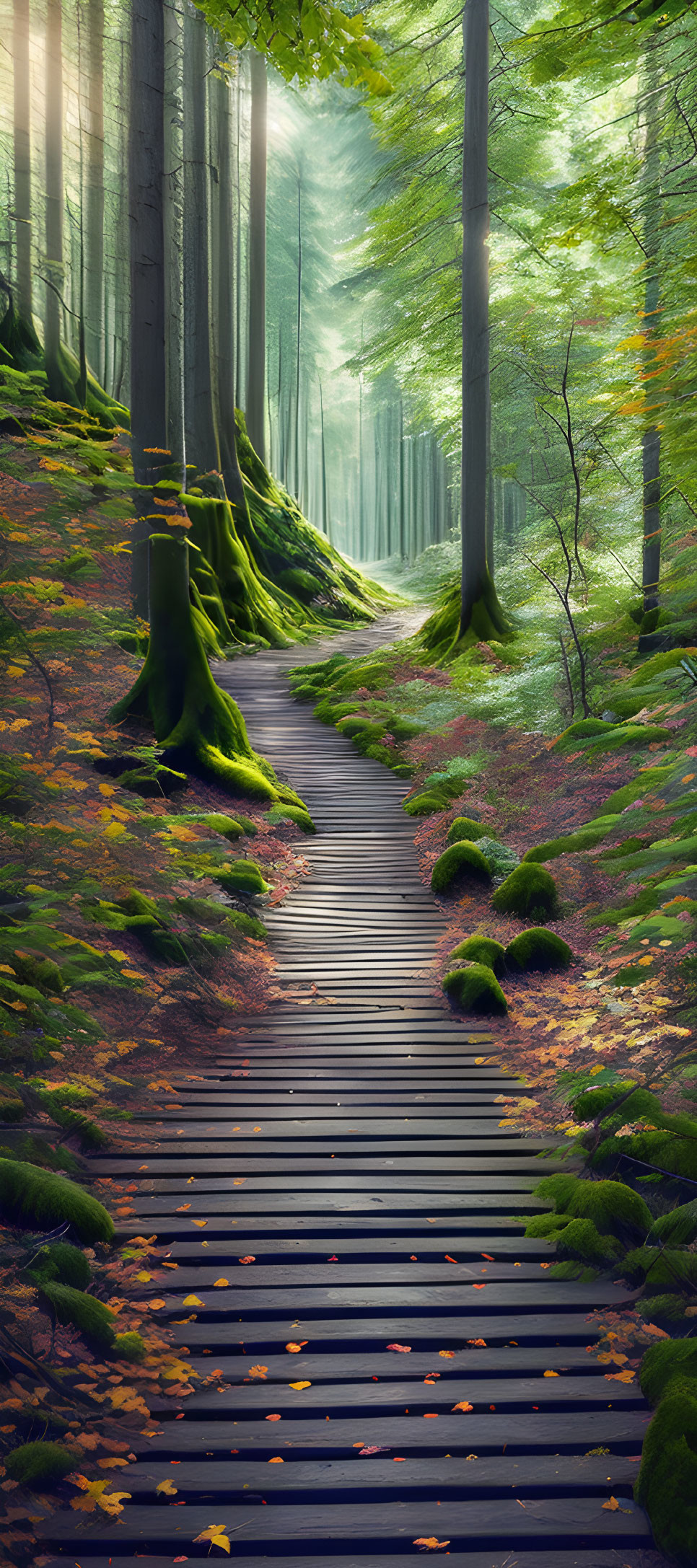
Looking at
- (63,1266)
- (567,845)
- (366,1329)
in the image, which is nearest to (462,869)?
(567,845)

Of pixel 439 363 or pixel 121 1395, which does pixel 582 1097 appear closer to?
pixel 121 1395

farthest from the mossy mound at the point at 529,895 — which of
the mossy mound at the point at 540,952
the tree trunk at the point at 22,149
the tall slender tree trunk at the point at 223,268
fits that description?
the tree trunk at the point at 22,149

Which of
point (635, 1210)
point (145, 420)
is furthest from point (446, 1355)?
point (145, 420)

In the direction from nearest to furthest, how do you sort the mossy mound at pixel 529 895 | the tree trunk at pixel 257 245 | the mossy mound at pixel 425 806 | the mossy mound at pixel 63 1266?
the mossy mound at pixel 63 1266 < the mossy mound at pixel 529 895 < the mossy mound at pixel 425 806 < the tree trunk at pixel 257 245

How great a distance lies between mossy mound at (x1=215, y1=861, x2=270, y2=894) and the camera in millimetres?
7598

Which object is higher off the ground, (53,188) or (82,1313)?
(53,188)

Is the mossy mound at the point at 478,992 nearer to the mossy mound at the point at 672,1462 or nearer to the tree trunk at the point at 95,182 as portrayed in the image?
the mossy mound at the point at 672,1462

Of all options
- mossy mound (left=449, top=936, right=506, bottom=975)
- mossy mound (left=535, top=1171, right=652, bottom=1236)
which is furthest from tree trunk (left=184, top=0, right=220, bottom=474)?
mossy mound (left=535, top=1171, right=652, bottom=1236)

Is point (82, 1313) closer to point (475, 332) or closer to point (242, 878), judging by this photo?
point (242, 878)

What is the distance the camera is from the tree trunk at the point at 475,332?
13219mm

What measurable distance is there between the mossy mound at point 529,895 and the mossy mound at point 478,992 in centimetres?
104

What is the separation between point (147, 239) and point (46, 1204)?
7912mm

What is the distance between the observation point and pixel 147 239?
823cm

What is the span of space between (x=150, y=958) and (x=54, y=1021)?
1.18m
